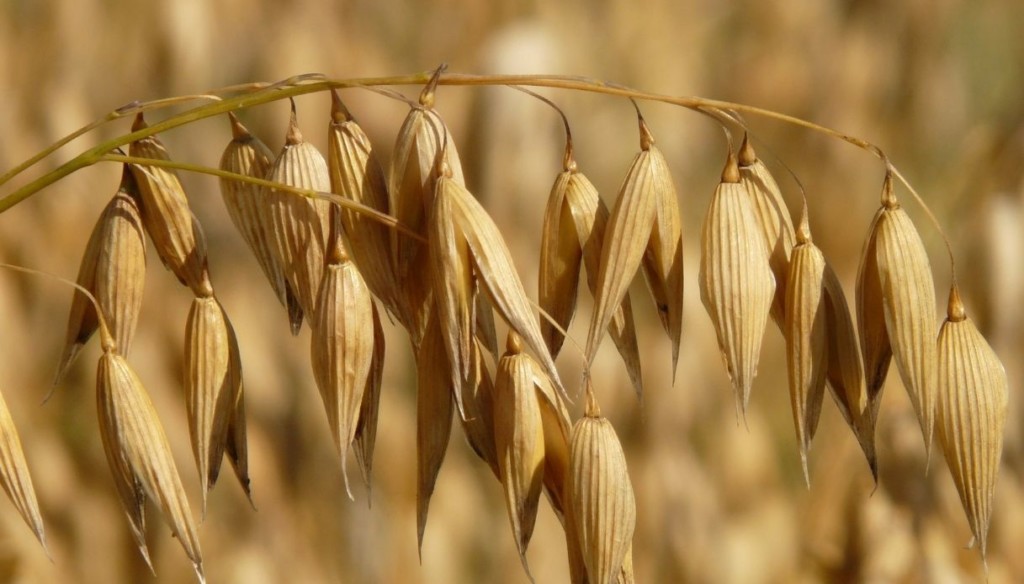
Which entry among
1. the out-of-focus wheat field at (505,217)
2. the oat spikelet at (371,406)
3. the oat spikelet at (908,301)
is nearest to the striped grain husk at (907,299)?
the oat spikelet at (908,301)

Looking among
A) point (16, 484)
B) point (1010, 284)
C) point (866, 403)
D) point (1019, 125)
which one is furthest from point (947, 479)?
point (16, 484)

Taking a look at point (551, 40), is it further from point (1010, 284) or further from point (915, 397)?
point (915, 397)

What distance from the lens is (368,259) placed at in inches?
16.3

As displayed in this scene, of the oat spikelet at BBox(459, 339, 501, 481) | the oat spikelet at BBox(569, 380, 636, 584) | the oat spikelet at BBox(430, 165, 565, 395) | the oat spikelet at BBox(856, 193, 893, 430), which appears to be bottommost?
the oat spikelet at BBox(569, 380, 636, 584)

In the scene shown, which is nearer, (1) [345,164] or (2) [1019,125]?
(1) [345,164]

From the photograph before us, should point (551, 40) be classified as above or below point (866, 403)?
above

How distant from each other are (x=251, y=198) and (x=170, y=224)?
3 cm

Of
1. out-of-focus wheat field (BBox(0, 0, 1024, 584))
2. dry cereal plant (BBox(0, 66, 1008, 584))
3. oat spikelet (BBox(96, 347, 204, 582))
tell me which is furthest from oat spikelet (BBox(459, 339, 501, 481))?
out-of-focus wheat field (BBox(0, 0, 1024, 584))

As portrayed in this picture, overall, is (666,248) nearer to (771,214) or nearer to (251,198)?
(771,214)

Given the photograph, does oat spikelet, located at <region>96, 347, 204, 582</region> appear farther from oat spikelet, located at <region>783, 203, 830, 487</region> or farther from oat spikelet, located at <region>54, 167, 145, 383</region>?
oat spikelet, located at <region>783, 203, 830, 487</region>

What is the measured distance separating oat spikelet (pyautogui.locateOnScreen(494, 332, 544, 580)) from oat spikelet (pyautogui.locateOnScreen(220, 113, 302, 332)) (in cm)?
9

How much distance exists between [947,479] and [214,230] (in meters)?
0.71

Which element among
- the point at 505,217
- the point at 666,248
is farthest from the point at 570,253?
the point at 505,217

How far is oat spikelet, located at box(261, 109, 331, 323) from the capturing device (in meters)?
0.39
